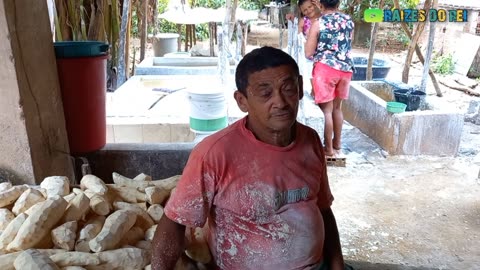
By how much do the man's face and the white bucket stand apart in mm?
2788

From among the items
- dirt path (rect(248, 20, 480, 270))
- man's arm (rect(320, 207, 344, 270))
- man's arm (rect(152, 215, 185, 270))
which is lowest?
dirt path (rect(248, 20, 480, 270))

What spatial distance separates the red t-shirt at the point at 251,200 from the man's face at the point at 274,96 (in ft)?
0.31

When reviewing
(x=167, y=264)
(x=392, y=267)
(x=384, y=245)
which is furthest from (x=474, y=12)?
(x=167, y=264)

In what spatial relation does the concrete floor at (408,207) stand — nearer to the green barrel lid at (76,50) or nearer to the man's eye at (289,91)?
the man's eye at (289,91)

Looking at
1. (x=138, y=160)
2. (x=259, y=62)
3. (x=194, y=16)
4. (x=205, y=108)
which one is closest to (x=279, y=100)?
(x=259, y=62)

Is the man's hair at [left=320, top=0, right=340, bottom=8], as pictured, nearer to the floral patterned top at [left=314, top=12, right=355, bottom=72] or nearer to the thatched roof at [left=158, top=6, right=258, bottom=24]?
the floral patterned top at [left=314, top=12, right=355, bottom=72]

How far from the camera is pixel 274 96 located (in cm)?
150

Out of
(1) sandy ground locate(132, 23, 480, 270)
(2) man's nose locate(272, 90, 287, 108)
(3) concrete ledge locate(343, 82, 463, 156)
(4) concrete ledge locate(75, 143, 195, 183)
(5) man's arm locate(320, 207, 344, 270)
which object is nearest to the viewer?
(2) man's nose locate(272, 90, 287, 108)

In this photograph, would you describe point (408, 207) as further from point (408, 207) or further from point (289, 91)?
point (289, 91)

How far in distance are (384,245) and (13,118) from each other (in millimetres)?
2939

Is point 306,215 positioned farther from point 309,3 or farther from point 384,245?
point 309,3

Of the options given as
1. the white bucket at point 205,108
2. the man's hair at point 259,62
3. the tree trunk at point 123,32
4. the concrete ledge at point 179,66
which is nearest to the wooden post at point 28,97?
the man's hair at point 259,62

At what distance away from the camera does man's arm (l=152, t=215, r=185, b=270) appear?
1553 mm

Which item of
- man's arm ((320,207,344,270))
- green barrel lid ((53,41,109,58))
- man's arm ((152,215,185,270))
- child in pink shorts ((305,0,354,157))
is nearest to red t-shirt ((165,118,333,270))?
man's arm ((152,215,185,270))
